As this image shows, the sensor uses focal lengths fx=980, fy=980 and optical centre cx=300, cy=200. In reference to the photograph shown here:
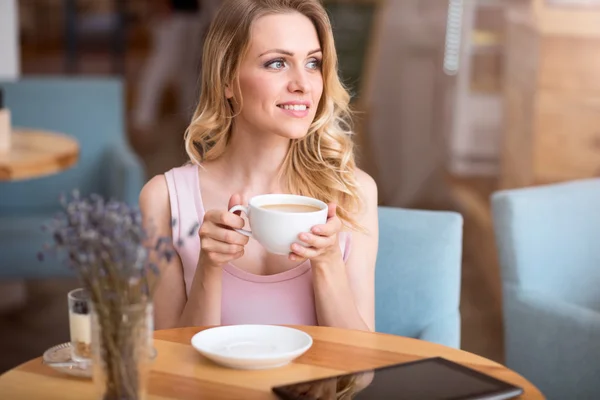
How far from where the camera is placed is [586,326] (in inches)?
79.0

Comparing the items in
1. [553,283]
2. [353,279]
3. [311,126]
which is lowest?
[553,283]

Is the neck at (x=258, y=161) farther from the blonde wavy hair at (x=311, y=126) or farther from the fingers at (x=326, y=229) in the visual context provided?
the fingers at (x=326, y=229)

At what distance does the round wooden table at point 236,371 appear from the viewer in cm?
125

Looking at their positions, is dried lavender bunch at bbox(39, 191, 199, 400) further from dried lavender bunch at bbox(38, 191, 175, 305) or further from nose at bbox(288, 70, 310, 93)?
nose at bbox(288, 70, 310, 93)

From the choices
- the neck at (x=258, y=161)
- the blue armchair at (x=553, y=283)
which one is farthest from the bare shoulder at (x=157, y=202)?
the blue armchair at (x=553, y=283)

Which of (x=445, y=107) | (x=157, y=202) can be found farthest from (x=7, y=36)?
(x=157, y=202)

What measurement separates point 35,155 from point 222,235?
168cm

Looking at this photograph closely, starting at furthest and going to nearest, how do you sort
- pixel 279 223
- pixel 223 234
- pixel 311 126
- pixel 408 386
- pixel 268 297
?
pixel 311 126, pixel 268 297, pixel 223 234, pixel 279 223, pixel 408 386

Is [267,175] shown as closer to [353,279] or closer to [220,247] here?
[353,279]

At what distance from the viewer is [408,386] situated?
4.11 ft

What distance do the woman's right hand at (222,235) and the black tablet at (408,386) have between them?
287mm

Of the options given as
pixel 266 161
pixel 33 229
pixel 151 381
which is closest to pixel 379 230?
pixel 266 161

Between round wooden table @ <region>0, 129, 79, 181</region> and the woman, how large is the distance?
3.75 ft

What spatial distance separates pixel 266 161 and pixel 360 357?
0.56 m
